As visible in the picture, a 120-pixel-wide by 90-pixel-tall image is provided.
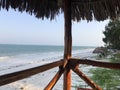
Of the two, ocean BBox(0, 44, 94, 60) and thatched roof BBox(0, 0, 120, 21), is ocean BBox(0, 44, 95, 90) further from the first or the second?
thatched roof BBox(0, 0, 120, 21)

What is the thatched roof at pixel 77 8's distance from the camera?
105 inches

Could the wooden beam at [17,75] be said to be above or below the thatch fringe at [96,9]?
below

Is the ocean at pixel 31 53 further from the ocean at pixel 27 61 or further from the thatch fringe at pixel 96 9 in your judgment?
the thatch fringe at pixel 96 9

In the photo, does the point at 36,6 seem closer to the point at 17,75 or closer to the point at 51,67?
the point at 51,67

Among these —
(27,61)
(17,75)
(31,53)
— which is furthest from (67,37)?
(31,53)

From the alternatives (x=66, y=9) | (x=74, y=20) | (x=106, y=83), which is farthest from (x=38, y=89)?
(x=66, y=9)

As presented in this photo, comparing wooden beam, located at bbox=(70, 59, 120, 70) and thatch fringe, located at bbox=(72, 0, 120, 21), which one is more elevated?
thatch fringe, located at bbox=(72, 0, 120, 21)

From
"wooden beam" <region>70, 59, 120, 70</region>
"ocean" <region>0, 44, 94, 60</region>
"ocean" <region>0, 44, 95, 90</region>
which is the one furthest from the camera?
"ocean" <region>0, 44, 94, 60</region>

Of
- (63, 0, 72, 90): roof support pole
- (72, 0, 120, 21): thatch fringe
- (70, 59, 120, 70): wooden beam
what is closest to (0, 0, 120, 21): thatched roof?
(72, 0, 120, 21): thatch fringe

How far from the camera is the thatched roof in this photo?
2.67 meters

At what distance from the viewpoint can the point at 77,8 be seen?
299 centimetres

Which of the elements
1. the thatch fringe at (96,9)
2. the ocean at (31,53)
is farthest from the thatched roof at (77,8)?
the ocean at (31,53)

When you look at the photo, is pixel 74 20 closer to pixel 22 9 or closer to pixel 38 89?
pixel 22 9

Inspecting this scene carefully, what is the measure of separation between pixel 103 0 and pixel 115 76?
6.26 m
